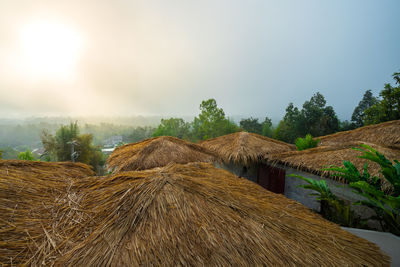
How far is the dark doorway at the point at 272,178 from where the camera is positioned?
7359 mm

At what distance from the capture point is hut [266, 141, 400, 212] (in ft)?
16.8

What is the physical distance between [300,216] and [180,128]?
1379 inches

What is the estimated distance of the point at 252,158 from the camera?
7879 mm

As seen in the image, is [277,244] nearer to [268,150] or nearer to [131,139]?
[268,150]

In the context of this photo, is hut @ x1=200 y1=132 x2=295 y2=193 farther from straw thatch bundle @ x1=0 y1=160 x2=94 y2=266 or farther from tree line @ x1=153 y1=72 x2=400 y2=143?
tree line @ x1=153 y1=72 x2=400 y2=143

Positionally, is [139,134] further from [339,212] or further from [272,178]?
[339,212]

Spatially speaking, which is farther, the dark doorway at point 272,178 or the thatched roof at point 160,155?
the dark doorway at point 272,178

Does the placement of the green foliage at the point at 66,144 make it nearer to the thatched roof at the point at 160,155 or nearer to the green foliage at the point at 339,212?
the thatched roof at the point at 160,155

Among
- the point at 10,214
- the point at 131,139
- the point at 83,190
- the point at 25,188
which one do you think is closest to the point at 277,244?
the point at 83,190

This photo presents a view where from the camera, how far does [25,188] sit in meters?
2.17

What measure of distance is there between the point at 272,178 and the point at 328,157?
7.96ft

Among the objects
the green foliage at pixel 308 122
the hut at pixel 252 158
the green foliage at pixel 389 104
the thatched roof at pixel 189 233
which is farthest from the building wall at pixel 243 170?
the green foliage at pixel 308 122

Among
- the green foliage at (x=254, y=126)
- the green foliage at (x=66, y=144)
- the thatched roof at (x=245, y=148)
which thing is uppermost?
the green foliage at (x=254, y=126)

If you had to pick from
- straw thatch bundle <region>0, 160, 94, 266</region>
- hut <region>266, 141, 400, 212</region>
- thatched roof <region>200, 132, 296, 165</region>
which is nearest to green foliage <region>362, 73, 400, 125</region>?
thatched roof <region>200, 132, 296, 165</region>
